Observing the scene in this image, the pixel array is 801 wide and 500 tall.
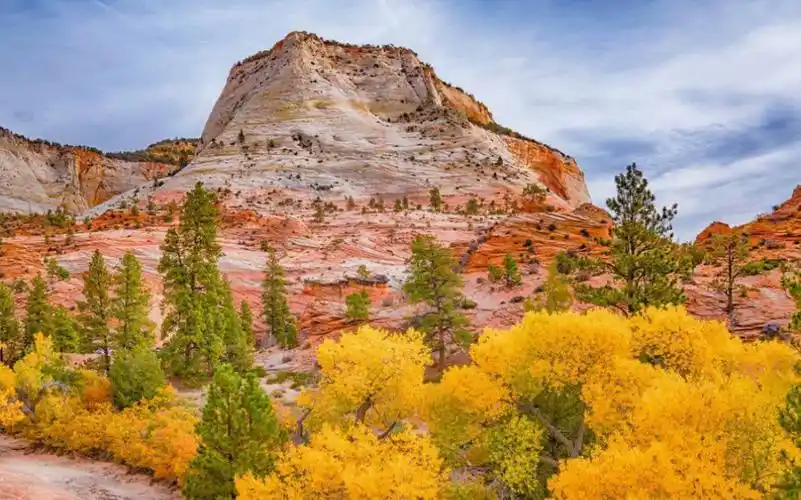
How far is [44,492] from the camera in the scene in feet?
88.6

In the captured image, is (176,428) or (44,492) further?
(176,428)

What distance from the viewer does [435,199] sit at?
341 feet

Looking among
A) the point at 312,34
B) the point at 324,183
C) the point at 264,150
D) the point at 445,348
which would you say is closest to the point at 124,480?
the point at 445,348

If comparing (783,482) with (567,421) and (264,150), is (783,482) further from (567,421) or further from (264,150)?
(264,150)

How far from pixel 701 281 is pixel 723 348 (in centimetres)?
2019

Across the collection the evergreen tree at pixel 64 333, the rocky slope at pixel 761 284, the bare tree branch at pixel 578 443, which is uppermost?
the rocky slope at pixel 761 284

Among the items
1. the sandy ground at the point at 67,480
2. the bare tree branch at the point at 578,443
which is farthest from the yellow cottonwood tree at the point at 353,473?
the sandy ground at the point at 67,480

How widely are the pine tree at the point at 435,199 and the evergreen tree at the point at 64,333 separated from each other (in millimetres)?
61676

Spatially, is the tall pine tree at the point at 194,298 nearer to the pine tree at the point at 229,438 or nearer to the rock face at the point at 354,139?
the pine tree at the point at 229,438

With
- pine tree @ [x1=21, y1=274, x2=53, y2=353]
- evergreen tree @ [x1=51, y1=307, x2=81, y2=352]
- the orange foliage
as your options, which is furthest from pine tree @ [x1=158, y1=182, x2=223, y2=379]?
pine tree @ [x1=21, y1=274, x2=53, y2=353]

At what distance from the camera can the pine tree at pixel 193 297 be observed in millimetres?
40656

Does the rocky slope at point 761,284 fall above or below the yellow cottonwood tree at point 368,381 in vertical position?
above

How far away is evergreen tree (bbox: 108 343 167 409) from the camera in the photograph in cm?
3484

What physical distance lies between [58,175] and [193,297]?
154 m
